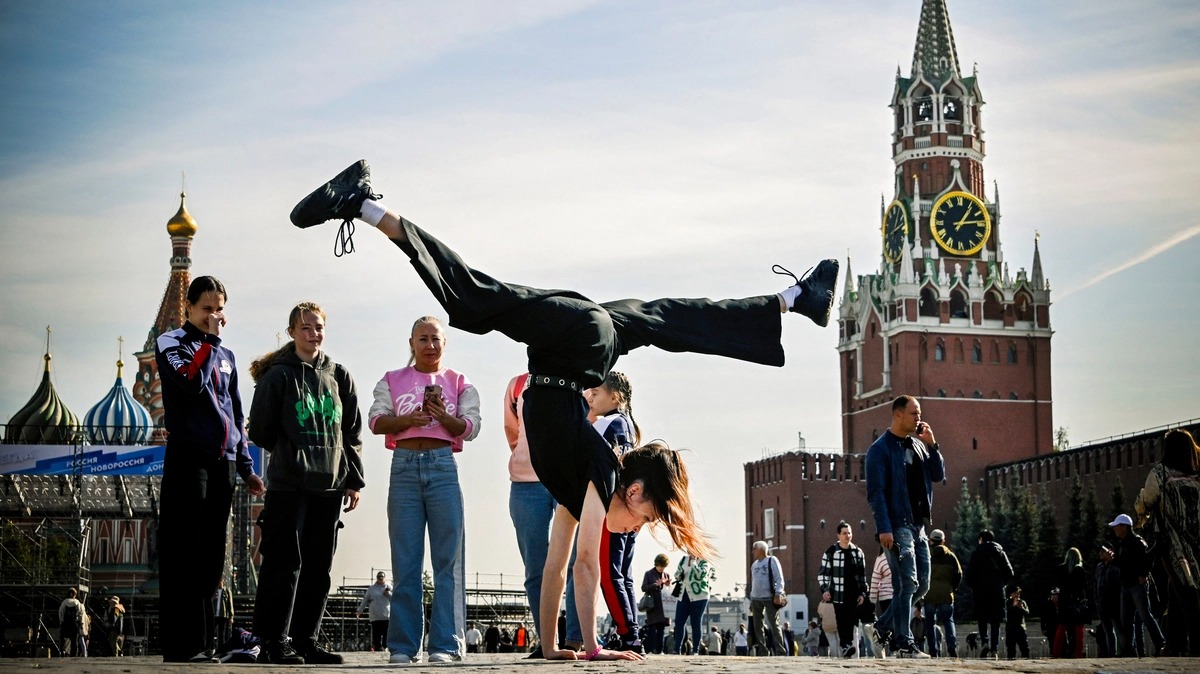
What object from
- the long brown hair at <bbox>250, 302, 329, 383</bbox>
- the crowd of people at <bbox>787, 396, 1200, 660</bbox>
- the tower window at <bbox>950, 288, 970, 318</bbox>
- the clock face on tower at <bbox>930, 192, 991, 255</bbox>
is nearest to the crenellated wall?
the tower window at <bbox>950, 288, 970, 318</bbox>

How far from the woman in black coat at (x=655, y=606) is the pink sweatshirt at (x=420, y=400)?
7667 mm

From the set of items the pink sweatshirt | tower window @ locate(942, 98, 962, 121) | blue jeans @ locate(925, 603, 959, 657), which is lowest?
blue jeans @ locate(925, 603, 959, 657)

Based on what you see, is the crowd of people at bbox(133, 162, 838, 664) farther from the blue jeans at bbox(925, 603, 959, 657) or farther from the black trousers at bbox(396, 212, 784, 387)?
the blue jeans at bbox(925, 603, 959, 657)

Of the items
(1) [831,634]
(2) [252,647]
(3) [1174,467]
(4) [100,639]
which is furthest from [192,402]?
(4) [100,639]

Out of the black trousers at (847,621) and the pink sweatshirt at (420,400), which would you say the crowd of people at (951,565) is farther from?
the pink sweatshirt at (420,400)

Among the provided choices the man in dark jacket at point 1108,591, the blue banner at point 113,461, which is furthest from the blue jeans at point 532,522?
the blue banner at point 113,461

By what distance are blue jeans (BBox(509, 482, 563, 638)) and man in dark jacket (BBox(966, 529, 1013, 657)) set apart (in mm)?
8014

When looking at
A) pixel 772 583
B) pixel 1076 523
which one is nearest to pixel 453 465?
pixel 772 583

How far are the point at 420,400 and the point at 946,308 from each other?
267 ft

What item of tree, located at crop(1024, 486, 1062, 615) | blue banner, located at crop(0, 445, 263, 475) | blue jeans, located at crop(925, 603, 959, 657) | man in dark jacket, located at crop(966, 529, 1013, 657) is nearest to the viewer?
blue jeans, located at crop(925, 603, 959, 657)

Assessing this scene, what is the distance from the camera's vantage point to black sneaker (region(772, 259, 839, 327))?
358 inches

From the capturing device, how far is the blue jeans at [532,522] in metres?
9.77

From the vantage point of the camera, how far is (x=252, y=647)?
8336 mm

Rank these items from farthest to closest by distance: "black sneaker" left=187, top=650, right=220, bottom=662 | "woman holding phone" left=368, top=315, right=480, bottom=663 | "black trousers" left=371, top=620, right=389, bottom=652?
1. "black trousers" left=371, top=620, right=389, bottom=652
2. "woman holding phone" left=368, top=315, right=480, bottom=663
3. "black sneaker" left=187, top=650, right=220, bottom=662
